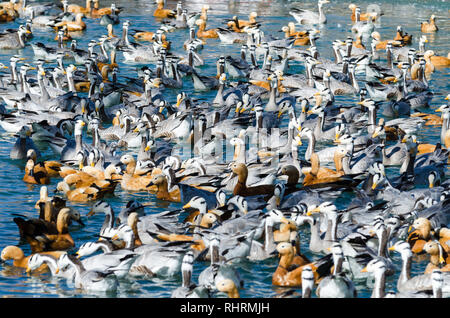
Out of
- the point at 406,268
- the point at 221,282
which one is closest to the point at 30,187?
the point at 221,282

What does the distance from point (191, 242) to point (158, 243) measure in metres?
0.61

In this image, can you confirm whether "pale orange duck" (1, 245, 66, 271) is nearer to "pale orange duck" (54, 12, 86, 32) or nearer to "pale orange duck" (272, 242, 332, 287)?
"pale orange duck" (272, 242, 332, 287)

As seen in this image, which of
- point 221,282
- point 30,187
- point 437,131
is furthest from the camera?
point 437,131

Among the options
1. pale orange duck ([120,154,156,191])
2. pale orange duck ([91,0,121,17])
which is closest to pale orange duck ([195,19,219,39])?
pale orange duck ([91,0,121,17])

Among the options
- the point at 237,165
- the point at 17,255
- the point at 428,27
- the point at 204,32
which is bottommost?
the point at 204,32

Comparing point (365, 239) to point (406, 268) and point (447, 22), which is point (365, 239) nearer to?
point (406, 268)

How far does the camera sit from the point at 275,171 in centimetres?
1744

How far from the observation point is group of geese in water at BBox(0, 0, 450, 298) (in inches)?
502

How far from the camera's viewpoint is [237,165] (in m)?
16.6

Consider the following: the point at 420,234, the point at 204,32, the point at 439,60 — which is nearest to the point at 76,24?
the point at 204,32

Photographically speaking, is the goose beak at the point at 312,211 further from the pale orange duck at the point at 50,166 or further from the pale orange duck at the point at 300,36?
the pale orange duck at the point at 300,36

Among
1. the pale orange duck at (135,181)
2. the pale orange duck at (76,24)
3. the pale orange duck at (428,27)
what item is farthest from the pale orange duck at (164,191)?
the pale orange duck at (428,27)

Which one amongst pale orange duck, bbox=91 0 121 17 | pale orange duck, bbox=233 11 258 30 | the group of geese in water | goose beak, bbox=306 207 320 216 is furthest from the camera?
pale orange duck, bbox=91 0 121 17

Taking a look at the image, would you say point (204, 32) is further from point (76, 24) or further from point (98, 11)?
point (98, 11)
